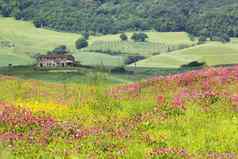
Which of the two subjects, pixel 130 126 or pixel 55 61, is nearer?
pixel 130 126

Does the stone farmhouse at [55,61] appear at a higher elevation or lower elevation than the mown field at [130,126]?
lower

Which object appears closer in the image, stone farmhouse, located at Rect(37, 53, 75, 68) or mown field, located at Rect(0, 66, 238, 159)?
mown field, located at Rect(0, 66, 238, 159)

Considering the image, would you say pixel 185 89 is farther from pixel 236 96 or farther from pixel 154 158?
pixel 154 158

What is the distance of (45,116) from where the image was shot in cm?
2027

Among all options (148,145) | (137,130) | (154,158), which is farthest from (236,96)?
(154,158)

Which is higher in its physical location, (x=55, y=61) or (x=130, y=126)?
(x=130, y=126)

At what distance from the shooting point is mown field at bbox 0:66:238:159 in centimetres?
1603

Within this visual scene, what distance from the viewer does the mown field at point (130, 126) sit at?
52.6ft

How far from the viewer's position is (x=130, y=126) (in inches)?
773

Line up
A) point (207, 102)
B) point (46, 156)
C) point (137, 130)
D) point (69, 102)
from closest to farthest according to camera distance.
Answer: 1. point (46, 156)
2. point (137, 130)
3. point (207, 102)
4. point (69, 102)

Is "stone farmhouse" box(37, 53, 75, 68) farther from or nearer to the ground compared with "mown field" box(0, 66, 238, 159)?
nearer to the ground

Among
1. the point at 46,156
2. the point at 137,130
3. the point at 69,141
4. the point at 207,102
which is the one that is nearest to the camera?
the point at 46,156

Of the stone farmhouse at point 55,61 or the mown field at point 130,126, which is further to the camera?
the stone farmhouse at point 55,61

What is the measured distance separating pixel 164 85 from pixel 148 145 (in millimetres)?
13533
